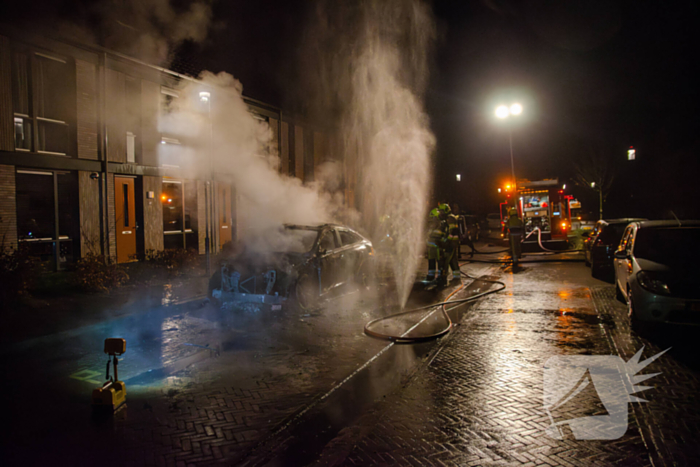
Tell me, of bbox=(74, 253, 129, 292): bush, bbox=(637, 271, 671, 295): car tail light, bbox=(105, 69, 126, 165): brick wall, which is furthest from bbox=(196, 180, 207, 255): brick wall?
bbox=(637, 271, 671, 295): car tail light

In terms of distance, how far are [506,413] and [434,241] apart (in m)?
7.41

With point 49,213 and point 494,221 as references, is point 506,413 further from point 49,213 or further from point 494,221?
point 494,221

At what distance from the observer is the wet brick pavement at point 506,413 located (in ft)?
10.2

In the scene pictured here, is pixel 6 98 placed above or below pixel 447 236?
above

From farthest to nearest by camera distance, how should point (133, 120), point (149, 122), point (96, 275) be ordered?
1. point (149, 122)
2. point (133, 120)
3. point (96, 275)

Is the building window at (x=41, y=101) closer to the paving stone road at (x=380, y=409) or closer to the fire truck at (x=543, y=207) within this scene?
the paving stone road at (x=380, y=409)

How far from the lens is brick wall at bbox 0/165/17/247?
10.4 m

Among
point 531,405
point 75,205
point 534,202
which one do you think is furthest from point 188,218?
point 534,202

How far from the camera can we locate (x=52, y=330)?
6.22 m

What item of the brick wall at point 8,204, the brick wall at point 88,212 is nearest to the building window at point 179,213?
the brick wall at point 88,212

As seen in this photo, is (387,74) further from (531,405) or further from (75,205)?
(531,405)

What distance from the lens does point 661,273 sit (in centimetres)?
600

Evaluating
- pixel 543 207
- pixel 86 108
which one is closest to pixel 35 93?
pixel 86 108

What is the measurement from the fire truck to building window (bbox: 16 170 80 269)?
1945cm
